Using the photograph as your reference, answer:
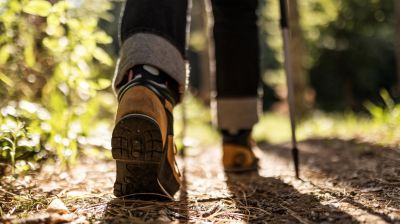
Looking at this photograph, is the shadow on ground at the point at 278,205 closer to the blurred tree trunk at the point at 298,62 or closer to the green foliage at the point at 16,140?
the green foliage at the point at 16,140

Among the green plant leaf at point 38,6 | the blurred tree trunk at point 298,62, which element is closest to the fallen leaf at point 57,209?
the green plant leaf at point 38,6

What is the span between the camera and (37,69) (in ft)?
6.68

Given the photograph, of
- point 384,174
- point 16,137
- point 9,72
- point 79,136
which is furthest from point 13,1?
point 384,174

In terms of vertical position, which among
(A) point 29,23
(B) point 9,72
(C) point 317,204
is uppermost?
(A) point 29,23

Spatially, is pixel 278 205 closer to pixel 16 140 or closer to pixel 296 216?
pixel 296 216

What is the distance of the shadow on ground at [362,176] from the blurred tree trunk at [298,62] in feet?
13.5

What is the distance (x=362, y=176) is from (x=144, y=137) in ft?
2.71

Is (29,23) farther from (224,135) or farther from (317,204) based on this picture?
(317,204)

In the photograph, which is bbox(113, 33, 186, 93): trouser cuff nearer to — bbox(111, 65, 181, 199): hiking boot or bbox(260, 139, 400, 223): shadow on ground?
bbox(111, 65, 181, 199): hiking boot

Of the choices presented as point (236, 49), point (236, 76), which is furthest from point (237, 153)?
point (236, 49)

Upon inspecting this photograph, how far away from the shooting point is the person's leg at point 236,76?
185cm

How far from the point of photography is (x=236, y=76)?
1.85m

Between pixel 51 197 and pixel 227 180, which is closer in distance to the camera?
pixel 51 197

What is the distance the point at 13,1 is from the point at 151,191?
2.41 ft
